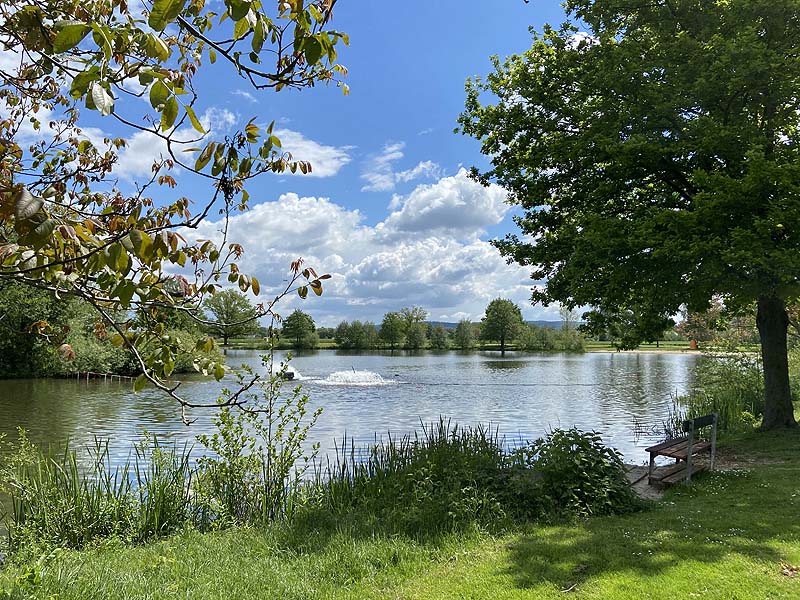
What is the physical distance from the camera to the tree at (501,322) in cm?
10194

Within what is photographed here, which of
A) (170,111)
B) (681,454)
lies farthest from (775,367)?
(170,111)

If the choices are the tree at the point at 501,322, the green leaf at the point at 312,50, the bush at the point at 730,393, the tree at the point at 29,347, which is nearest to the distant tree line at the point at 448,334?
the tree at the point at 501,322

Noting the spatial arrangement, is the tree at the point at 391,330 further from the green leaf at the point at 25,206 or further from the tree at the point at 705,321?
the green leaf at the point at 25,206

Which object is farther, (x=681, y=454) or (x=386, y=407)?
(x=386, y=407)

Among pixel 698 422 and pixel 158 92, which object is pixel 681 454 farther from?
pixel 158 92

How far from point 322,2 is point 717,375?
20152mm

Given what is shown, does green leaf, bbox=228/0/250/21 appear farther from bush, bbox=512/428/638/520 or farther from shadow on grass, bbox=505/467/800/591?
bush, bbox=512/428/638/520

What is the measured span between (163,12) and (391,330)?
106 metres

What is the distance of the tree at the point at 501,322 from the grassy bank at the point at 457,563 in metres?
95.5

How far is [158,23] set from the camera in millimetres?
1514

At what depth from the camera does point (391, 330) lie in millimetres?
107250

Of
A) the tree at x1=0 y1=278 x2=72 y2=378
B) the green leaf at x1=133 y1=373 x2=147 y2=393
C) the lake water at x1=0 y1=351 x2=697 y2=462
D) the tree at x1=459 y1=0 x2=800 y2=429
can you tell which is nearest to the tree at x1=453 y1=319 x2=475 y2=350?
the lake water at x1=0 y1=351 x2=697 y2=462

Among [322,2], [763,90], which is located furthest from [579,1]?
[322,2]

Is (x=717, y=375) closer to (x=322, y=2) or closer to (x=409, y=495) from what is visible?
(x=409, y=495)
